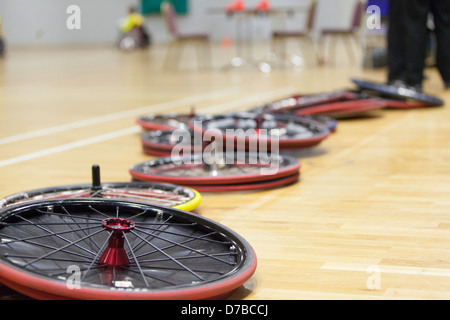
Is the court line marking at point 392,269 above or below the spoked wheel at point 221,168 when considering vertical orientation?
below

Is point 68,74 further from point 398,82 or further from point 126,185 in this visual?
point 126,185

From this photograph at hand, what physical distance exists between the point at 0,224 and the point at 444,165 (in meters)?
1.81

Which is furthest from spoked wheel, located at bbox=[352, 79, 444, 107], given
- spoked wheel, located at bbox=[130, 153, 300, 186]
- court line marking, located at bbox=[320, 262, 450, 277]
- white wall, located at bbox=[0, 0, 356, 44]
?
white wall, located at bbox=[0, 0, 356, 44]

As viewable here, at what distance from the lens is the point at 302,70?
336 inches

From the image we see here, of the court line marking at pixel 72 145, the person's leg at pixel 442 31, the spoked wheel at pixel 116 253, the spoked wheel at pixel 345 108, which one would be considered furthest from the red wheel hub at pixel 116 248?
the person's leg at pixel 442 31

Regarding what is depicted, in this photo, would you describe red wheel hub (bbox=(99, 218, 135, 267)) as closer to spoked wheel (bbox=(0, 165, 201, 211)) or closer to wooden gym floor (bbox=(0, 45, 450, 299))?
wooden gym floor (bbox=(0, 45, 450, 299))

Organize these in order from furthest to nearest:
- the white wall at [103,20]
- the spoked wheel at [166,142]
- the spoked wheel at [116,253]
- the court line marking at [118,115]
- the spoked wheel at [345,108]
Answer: the white wall at [103,20] < the spoked wheel at [345,108] < the court line marking at [118,115] < the spoked wheel at [166,142] < the spoked wheel at [116,253]

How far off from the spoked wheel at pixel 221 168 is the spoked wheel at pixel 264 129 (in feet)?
0.60

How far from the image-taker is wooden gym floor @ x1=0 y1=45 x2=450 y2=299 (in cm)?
156

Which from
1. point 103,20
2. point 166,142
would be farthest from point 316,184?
point 103,20

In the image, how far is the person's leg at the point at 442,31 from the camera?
5156 mm

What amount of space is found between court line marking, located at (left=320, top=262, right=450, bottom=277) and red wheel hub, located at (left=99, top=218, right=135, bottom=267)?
0.45 m

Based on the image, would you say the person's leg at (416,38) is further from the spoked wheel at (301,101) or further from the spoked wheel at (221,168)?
the spoked wheel at (221,168)
